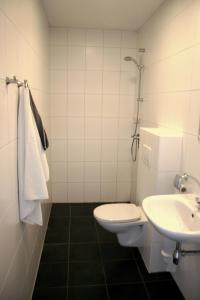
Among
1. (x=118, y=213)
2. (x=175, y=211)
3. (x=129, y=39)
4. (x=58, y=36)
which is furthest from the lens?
(x=129, y=39)

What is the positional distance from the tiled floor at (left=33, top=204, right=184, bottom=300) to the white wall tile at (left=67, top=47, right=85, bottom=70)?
6.69 feet

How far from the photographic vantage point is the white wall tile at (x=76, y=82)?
3.09 metres

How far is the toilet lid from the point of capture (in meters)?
2.12

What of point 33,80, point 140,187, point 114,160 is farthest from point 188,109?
point 114,160

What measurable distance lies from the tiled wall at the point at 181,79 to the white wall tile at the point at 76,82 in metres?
0.99

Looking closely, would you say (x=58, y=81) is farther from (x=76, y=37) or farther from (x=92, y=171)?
(x=92, y=171)

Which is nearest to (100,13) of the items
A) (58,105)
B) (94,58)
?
(94,58)

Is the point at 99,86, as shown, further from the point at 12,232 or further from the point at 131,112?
the point at 12,232

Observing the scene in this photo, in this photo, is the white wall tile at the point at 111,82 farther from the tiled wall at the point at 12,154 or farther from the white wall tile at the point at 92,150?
the tiled wall at the point at 12,154

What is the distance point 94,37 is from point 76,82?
2.01 ft

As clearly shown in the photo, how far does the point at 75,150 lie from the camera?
129 inches

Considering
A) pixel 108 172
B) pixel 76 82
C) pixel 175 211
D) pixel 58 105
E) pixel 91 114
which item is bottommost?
pixel 108 172

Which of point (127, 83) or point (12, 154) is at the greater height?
point (127, 83)

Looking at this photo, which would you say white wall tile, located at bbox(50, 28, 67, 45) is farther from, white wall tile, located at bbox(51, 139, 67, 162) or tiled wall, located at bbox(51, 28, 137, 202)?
white wall tile, located at bbox(51, 139, 67, 162)
